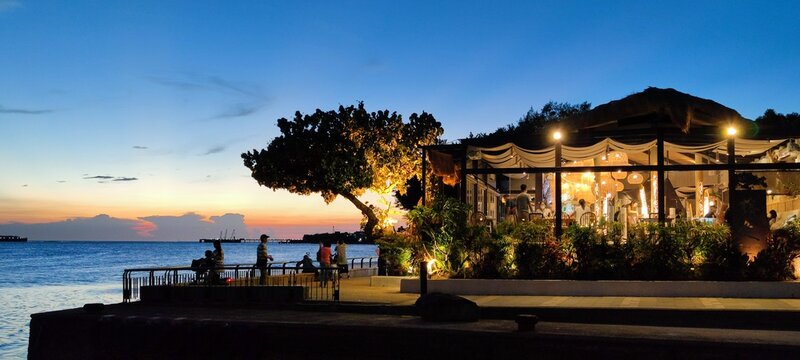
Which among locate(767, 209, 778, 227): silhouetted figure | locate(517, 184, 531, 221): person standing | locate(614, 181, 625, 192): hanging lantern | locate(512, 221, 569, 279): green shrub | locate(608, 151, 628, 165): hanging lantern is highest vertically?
locate(608, 151, 628, 165): hanging lantern

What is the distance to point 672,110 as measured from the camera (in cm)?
1831

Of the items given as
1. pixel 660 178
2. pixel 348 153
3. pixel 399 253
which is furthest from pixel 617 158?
pixel 348 153

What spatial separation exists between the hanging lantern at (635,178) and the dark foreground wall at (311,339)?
10.8m

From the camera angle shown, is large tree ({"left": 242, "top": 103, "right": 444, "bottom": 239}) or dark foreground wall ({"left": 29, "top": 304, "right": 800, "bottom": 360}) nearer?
dark foreground wall ({"left": 29, "top": 304, "right": 800, "bottom": 360})

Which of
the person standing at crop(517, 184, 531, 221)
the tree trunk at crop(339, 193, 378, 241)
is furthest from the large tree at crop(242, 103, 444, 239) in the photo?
the person standing at crop(517, 184, 531, 221)

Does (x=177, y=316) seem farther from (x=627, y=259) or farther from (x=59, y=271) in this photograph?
(x=59, y=271)

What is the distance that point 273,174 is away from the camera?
30.2m

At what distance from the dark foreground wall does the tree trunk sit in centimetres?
1363

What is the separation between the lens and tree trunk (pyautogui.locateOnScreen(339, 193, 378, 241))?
29.6 m

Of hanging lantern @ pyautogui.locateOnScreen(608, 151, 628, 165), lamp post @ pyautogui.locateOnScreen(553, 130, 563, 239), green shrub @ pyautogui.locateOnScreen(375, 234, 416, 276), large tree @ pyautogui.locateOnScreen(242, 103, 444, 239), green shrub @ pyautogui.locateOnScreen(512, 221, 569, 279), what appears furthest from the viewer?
large tree @ pyautogui.locateOnScreen(242, 103, 444, 239)

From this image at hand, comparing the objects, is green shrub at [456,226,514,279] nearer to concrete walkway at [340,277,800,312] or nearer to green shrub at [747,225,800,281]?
concrete walkway at [340,277,800,312]

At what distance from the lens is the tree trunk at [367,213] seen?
29594 millimetres

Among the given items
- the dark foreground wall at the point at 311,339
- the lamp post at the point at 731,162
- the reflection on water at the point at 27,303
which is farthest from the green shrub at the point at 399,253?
the reflection on water at the point at 27,303

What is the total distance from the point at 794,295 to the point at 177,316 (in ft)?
39.2
